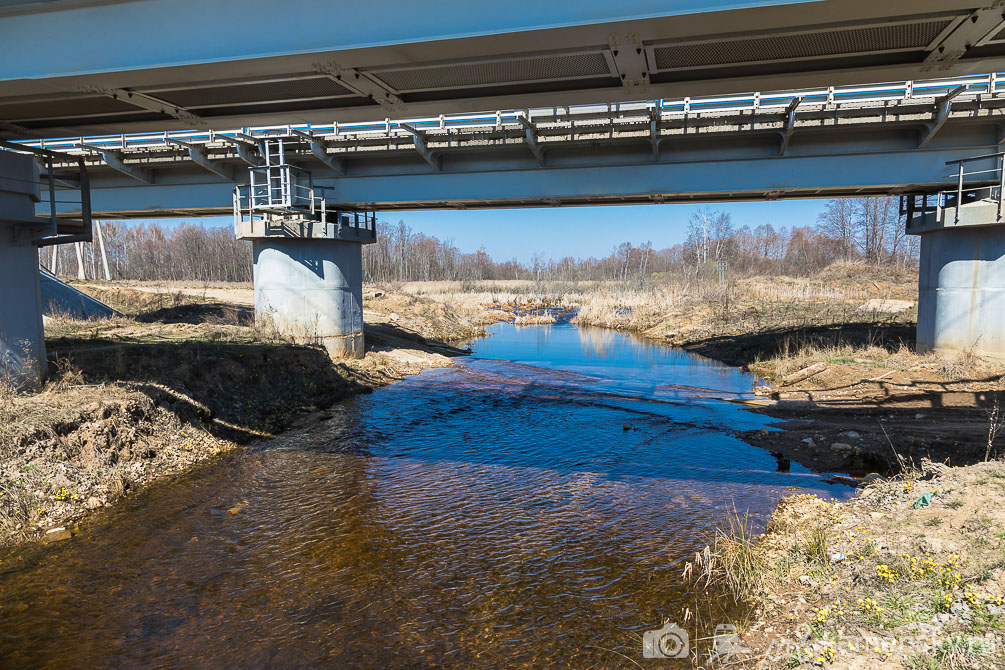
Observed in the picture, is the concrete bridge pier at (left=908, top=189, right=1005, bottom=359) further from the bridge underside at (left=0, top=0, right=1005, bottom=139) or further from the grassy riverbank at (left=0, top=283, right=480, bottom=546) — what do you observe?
the grassy riverbank at (left=0, top=283, right=480, bottom=546)

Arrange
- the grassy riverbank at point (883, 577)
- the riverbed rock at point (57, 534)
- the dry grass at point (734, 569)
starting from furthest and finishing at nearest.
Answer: the riverbed rock at point (57, 534) → the dry grass at point (734, 569) → the grassy riverbank at point (883, 577)

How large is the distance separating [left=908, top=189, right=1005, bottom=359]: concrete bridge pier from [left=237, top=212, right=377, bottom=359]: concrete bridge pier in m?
17.4

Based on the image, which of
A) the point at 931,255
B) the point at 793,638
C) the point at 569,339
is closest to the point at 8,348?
the point at 793,638

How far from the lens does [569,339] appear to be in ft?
99.6

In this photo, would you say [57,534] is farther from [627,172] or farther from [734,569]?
[627,172]

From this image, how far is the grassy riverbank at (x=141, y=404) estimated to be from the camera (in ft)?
26.3

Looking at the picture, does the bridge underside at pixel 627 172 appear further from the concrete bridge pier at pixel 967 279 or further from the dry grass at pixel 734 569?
the dry grass at pixel 734 569

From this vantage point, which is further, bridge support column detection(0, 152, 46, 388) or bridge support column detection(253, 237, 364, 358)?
bridge support column detection(253, 237, 364, 358)

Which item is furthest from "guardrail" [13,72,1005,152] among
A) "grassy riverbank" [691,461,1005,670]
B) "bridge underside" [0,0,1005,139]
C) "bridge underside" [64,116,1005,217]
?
"grassy riverbank" [691,461,1005,670]

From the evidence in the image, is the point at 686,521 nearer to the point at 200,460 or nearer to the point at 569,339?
the point at 200,460

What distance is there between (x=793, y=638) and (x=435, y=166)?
1580 cm

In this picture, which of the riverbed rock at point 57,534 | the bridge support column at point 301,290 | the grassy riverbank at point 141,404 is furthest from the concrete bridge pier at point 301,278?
the riverbed rock at point 57,534

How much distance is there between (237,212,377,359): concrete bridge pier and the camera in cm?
1781

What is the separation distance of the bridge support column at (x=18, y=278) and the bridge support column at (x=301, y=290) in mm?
7868
